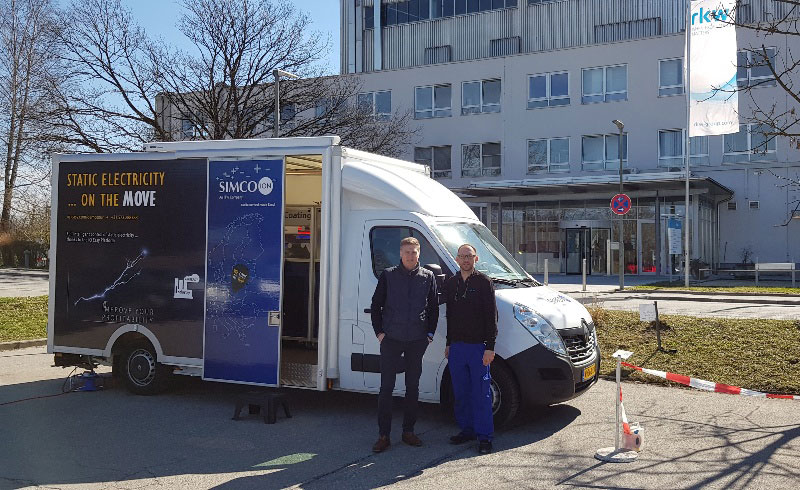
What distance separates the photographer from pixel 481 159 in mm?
42031

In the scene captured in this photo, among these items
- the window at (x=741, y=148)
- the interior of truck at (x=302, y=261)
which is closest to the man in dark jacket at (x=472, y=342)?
the interior of truck at (x=302, y=261)

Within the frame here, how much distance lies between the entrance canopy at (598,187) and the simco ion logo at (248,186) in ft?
83.6

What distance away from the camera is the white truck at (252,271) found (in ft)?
24.8

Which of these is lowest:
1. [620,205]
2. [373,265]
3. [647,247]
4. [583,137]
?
[373,265]

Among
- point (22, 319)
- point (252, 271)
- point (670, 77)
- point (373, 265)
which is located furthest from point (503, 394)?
point (670, 77)

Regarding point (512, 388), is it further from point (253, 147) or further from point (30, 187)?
point (30, 187)

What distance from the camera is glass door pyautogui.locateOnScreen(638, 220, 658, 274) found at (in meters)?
35.6

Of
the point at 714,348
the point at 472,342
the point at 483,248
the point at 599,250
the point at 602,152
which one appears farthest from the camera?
the point at 602,152

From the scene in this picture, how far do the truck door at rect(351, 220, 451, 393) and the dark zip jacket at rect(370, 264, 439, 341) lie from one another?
0.90 m

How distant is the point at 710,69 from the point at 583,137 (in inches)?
789

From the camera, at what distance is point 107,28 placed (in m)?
22.6

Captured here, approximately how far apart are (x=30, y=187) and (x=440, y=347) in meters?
34.9

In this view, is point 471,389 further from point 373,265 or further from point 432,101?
point 432,101

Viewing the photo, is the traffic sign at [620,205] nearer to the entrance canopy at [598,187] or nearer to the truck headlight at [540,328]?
the entrance canopy at [598,187]
